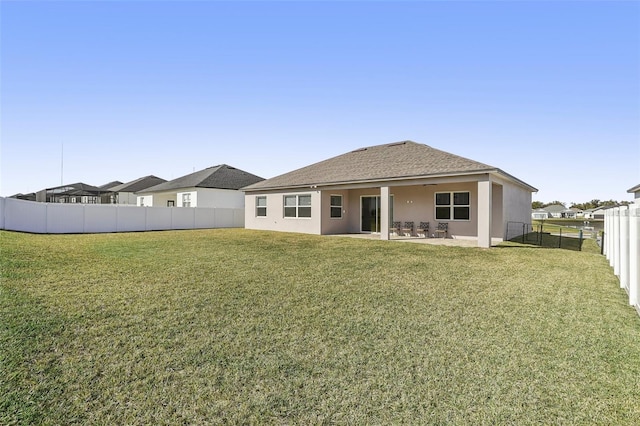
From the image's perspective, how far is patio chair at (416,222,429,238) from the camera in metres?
16.5

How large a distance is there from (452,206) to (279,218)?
1027 cm

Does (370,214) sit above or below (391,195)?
below

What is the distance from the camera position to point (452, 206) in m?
16.1

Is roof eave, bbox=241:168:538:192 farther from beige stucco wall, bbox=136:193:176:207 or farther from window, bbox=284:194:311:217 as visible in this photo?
beige stucco wall, bbox=136:193:176:207

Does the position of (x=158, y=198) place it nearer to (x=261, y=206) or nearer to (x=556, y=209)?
(x=261, y=206)

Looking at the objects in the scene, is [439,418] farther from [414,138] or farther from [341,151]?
[341,151]

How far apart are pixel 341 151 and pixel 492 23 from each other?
14118 millimetres

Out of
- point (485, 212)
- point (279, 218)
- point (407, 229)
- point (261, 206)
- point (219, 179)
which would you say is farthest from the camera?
point (219, 179)

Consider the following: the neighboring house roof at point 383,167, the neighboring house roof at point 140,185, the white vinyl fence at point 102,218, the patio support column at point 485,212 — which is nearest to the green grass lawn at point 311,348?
the patio support column at point 485,212

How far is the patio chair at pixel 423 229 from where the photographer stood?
1652 centimetres

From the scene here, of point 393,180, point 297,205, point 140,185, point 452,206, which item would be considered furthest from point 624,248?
point 140,185

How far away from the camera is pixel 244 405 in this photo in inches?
122

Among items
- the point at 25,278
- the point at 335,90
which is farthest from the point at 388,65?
the point at 25,278

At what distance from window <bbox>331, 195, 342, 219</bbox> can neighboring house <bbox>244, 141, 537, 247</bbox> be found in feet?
0.19
